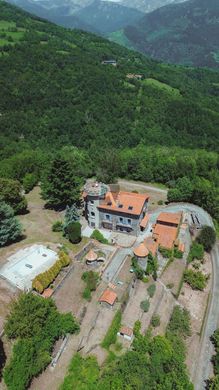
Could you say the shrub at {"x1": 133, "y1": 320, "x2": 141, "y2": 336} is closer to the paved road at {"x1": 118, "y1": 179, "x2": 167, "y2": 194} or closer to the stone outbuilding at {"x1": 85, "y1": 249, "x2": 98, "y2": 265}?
the stone outbuilding at {"x1": 85, "y1": 249, "x2": 98, "y2": 265}

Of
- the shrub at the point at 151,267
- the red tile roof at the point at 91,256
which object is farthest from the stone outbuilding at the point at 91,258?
the shrub at the point at 151,267

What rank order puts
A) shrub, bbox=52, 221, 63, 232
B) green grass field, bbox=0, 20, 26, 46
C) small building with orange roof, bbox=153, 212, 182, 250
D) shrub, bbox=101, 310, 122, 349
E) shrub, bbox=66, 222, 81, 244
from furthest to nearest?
green grass field, bbox=0, 20, 26, 46 → small building with orange roof, bbox=153, 212, 182, 250 → shrub, bbox=52, 221, 63, 232 → shrub, bbox=66, 222, 81, 244 → shrub, bbox=101, 310, 122, 349

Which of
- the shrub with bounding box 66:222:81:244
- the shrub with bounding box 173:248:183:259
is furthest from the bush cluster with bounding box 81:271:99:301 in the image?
the shrub with bounding box 173:248:183:259

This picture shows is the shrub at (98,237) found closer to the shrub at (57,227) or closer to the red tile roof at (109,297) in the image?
the shrub at (57,227)

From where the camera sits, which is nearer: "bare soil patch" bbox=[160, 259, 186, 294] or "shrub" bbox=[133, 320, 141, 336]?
"shrub" bbox=[133, 320, 141, 336]

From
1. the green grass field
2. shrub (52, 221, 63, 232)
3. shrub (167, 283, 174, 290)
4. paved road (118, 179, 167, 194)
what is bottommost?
paved road (118, 179, 167, 194)

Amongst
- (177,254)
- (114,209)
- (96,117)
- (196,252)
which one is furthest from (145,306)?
(96,117)

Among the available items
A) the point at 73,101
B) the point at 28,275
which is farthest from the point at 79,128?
the point at 28,275
